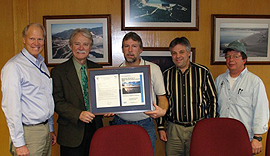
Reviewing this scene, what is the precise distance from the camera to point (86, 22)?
3084 mm

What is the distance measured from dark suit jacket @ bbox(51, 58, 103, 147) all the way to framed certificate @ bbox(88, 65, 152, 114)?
0.22 metres

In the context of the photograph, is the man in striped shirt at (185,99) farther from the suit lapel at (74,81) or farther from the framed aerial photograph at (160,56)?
the suit lapel at (74,81)

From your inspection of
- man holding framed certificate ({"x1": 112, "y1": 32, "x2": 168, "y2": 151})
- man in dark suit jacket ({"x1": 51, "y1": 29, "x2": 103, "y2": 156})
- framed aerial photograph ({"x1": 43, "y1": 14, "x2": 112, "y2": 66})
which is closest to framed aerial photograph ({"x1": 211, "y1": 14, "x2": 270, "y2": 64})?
man holding framed certificate ({"x1": 112, "y1": 32, "x2": 168, "y2": 151})

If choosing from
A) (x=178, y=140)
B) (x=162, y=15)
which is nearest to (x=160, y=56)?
(x=162, y=15)

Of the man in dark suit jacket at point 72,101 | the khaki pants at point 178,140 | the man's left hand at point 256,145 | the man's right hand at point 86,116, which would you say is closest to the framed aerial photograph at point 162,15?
the man in dark suit jacket at point 72,101

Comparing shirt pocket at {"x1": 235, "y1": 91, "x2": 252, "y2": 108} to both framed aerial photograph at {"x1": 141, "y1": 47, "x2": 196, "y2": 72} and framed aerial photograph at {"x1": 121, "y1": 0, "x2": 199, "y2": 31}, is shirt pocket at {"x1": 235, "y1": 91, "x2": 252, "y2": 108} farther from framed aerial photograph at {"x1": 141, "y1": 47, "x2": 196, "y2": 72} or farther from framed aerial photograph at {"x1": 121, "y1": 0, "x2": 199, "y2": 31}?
framed aerial photograph at {"x1": 121, "y1": 0, "x2": 199, "y2": 31}

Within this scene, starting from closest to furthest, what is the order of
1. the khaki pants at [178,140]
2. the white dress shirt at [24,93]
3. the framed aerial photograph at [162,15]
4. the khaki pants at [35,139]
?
the white dress shirt at [24,93] < the khaki pants at [35,139] < the khaki pants at [178,140] < the framed aerial photograph at [162,15]

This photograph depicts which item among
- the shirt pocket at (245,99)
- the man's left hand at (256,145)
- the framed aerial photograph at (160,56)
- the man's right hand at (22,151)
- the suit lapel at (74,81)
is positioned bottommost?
the man's left hand at (256,145)

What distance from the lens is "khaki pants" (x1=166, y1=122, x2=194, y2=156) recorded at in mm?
2404

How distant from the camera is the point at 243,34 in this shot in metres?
3.13

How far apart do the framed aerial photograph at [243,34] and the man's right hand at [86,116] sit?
1920 mm

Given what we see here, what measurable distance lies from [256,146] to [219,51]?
1.34m

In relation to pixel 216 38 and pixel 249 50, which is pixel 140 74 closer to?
pixel 216 38

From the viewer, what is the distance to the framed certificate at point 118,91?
6.59 feet
